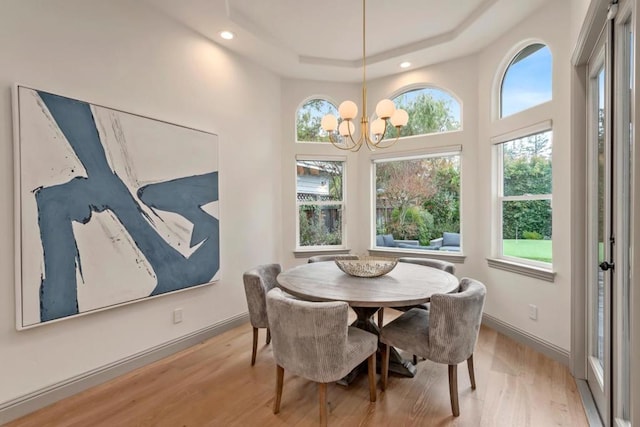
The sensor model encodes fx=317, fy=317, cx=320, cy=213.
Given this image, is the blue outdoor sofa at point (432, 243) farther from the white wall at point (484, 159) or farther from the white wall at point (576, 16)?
the white wall at point (576, 16)

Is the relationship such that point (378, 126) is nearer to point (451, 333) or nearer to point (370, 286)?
point (370, 286)

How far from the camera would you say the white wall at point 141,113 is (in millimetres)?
1986

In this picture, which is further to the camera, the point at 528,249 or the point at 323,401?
the point at 528,249

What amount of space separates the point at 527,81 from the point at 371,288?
105 inches

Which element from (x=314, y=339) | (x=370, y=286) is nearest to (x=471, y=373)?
(x=370, y=286)

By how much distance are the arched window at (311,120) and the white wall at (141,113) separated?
0.35 m

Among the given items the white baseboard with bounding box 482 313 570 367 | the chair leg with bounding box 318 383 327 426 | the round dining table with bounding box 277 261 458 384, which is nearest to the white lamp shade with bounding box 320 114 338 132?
the round dining table with bounding box 277 261 458 384

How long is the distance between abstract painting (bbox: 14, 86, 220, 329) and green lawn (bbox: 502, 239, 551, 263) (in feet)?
10.3

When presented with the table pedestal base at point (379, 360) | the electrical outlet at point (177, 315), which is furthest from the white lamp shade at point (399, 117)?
the electrical outlet at point (177, 315)

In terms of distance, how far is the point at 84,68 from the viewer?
2309mm

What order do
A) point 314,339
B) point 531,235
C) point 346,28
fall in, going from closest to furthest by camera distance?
point 314,339 → point 531,235 → point 346,28

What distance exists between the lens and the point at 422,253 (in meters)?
4.10

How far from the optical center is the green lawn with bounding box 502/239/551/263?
2950mm

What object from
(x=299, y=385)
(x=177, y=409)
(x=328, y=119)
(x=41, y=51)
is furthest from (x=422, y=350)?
(x=41, y=51)
